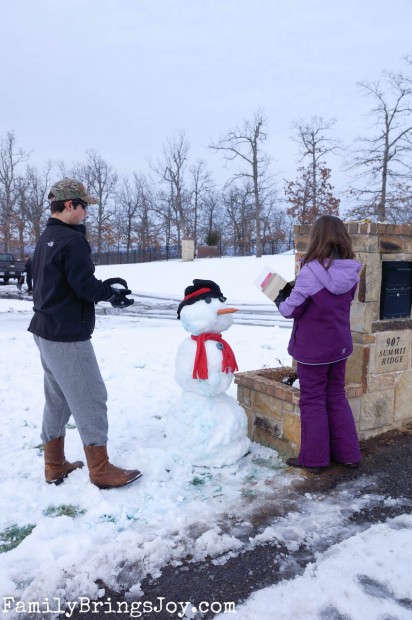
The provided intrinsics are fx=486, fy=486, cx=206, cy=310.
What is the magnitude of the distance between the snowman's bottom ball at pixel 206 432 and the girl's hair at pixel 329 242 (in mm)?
1244

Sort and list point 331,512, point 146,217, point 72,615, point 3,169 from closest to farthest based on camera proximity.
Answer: point 72,615 < point 331,512 < point 3,169 < point 146,217

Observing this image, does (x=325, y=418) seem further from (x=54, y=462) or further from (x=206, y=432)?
(x=54, y=462)

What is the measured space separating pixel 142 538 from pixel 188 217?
51799 mm

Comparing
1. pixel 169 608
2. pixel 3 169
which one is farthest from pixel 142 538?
pixel 3 169

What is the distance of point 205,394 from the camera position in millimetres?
3525

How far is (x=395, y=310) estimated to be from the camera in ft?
13.4

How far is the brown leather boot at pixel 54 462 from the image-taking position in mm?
3287

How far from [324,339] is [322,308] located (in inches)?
8.3

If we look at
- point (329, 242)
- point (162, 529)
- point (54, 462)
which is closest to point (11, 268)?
point (54, 462)

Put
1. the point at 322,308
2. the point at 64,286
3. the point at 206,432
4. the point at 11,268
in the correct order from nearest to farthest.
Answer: the point at 64,286 < the point at 322,308 < the point at 206,432 < the point at 11,268

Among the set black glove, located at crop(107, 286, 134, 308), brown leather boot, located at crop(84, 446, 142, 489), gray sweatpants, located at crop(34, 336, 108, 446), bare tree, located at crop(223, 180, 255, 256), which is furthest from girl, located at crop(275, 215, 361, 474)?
bare tree, located at crop(223, 180, 255, 256)

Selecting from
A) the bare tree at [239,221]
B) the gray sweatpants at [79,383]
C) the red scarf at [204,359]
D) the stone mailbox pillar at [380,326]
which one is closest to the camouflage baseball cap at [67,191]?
the gray sweatpants at [79,383]

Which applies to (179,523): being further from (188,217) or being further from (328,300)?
(188,217)

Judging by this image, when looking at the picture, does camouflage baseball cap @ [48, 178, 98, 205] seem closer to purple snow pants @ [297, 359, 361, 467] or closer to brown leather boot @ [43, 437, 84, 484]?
brown leather boot @ [43, 437, 84, 484]
